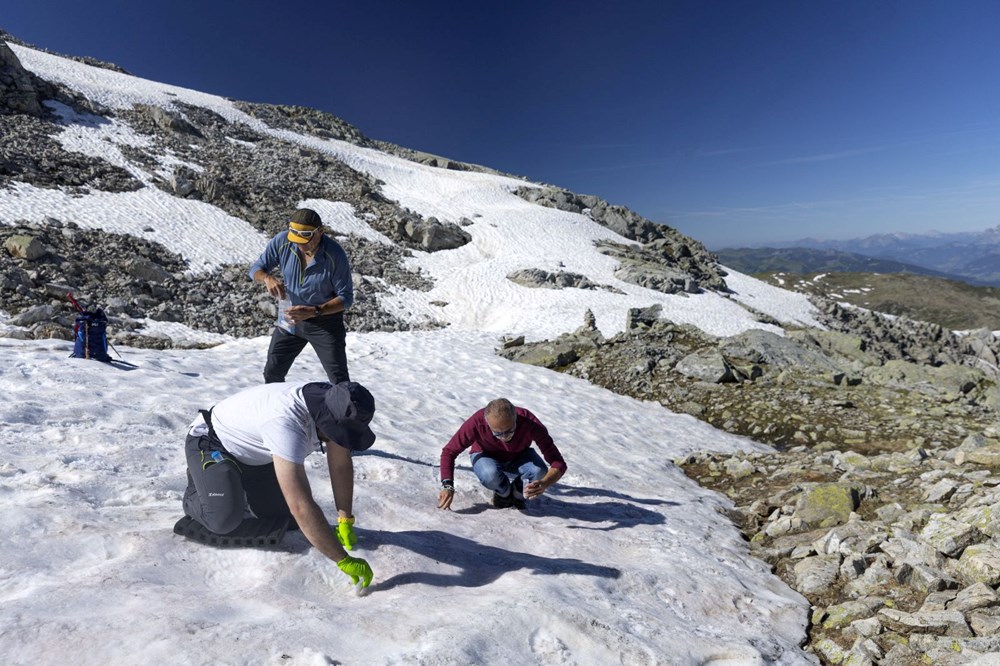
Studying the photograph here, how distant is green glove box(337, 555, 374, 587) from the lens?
156 inches

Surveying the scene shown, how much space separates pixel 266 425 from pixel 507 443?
3343 millimetres

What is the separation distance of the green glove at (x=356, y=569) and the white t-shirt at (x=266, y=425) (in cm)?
87

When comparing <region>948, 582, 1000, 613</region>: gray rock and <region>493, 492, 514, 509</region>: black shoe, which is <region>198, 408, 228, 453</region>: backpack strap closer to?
<region>493, 492, 514, 509</region>: black shoe

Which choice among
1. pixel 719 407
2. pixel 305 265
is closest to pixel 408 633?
pixel 305 265

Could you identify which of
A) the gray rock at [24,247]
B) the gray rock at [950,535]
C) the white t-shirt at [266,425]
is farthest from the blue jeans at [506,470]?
the gray rock at [24,247]

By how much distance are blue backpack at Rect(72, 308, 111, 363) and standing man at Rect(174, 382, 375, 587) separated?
634 centimetres

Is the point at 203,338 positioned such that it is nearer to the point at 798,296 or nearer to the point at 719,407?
the point at 719,407

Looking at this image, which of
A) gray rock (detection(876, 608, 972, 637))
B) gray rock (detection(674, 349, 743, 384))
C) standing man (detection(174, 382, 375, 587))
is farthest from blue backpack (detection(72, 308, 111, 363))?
gray rock (detection(674, 349, 743, 384))

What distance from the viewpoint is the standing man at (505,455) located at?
6.18 m

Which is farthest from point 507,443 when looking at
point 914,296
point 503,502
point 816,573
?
point 914,296

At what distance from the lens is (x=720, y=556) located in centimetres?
624

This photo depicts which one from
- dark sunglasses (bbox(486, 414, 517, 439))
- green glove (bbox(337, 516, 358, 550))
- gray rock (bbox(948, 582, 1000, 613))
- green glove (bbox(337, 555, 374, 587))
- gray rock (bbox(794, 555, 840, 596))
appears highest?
dark sunglasses (bbox(486, 414, 517, 439))

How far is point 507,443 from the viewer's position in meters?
6.59

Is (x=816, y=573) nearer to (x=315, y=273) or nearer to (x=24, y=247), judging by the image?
(x=315, y=273)
